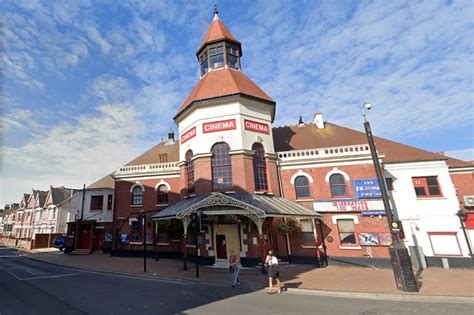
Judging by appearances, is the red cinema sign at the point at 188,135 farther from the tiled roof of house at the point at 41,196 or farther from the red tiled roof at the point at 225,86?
the tiled roof of house at the point at 41,196

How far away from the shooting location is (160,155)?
2653cm

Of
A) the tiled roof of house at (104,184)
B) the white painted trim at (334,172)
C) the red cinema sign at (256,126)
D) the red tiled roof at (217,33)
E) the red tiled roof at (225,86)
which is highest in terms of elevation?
the red tiled roof at (217,33)

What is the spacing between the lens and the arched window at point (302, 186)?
61.8 ft

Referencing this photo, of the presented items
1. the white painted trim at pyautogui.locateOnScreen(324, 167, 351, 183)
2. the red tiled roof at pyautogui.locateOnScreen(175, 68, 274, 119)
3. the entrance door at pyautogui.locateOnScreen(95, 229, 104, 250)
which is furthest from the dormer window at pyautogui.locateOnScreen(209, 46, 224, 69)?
the entrance door at pyautogui.locateOnScreen(95, 229, 104, 250)

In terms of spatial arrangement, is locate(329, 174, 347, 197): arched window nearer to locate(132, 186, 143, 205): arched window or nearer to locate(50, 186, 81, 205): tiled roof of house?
locate(132, 186, 143, 205): arched window

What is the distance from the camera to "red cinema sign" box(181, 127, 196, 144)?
64.9ft

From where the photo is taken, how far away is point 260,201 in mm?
15844

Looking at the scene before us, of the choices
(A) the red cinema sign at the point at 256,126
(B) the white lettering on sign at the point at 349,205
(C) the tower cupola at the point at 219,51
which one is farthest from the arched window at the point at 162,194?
(B) the white lettering on sign at the point at 349,205

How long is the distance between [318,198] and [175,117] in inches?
557

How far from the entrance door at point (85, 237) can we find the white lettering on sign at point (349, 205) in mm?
26267

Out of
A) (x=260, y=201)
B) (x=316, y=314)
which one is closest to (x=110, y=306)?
(x=316, y=314)

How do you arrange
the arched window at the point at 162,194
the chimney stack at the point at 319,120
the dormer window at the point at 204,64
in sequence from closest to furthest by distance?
the arched window at the point at 162,194, the dormer window at the point at 204,64, the chimney stack at the point at 319,120

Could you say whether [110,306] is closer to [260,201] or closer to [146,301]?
[146,301]

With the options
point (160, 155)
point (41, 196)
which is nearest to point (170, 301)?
point (160, 155)
